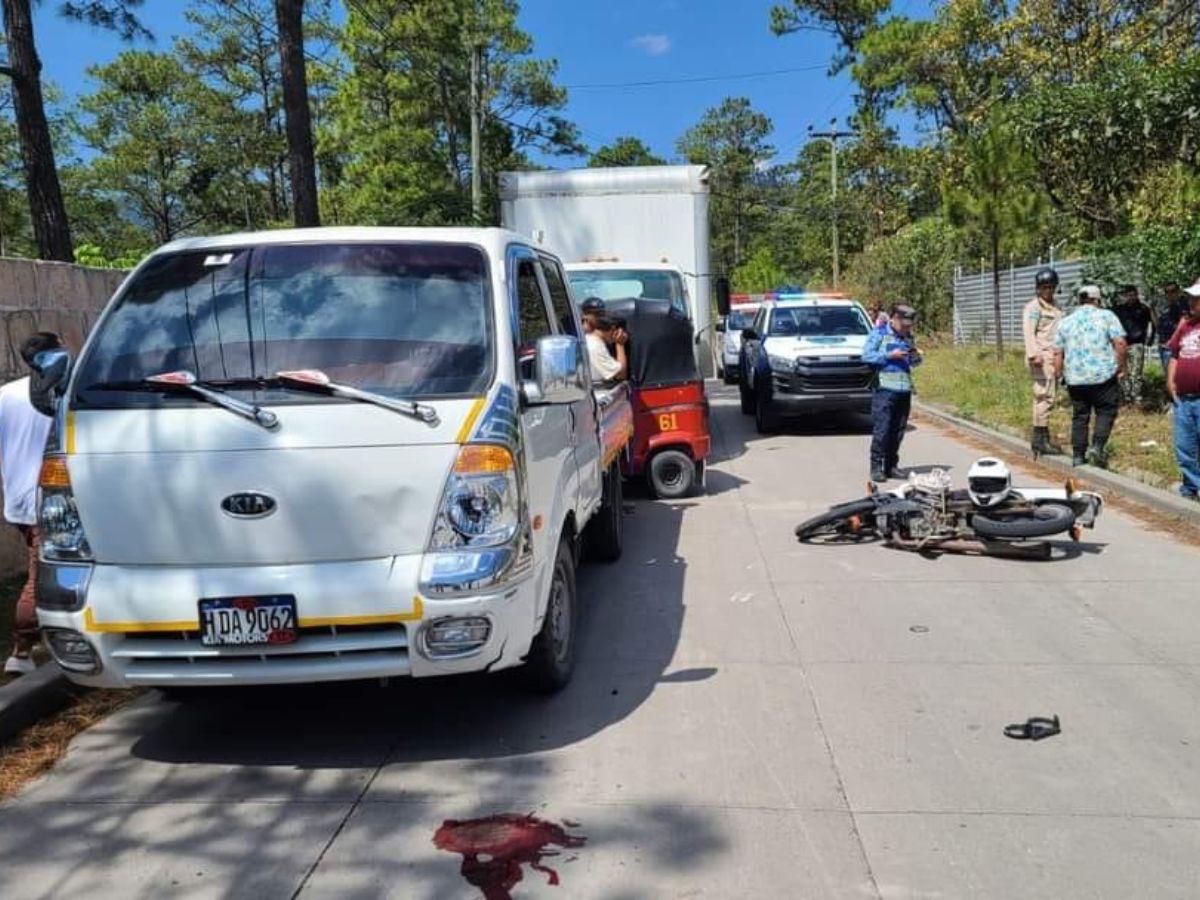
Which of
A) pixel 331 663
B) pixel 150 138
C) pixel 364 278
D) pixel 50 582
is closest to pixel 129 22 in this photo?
pixel 364 278

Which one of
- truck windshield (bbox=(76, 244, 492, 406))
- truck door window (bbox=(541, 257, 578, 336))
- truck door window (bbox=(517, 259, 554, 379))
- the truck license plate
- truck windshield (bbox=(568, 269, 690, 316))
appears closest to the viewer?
the truck license plate

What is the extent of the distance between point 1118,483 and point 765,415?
216 inches

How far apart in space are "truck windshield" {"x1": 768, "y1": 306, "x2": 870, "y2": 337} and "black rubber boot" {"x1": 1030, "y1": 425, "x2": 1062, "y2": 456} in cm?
433

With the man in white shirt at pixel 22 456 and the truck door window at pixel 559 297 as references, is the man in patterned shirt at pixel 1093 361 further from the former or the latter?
the man in white shirt at pixel 22 456

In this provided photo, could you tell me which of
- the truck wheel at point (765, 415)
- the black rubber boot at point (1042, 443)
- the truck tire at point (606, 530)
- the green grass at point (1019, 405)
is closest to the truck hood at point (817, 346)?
the truck wheel at point (765, 415)

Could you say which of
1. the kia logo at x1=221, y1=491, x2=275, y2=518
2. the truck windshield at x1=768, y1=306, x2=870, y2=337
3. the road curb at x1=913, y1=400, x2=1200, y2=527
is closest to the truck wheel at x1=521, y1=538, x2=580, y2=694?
the kia logo at x1=221, y1=491, x2=275, y2=518

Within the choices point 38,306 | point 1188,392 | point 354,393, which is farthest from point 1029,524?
point 38,306

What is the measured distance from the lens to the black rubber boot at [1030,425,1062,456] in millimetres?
10734

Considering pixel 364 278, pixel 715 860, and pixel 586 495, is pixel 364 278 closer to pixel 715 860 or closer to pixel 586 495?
pixel 586 495

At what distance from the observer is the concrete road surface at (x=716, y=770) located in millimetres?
3297

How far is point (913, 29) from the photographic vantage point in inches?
1442

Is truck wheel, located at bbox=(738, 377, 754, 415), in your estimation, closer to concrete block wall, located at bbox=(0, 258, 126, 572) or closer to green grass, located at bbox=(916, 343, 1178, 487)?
green grass, located at bbox=(916, 343, 1178, 487)

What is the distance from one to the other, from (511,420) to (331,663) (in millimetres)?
1150

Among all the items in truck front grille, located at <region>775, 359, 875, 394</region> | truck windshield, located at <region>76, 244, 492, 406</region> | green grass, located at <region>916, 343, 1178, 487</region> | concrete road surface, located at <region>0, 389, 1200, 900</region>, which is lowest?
concrete road surface, located at <region>0, 389, 1200, 900</region>
